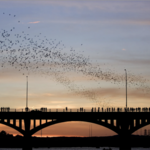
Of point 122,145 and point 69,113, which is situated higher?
point 69,113

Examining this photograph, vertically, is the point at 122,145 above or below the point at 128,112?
below

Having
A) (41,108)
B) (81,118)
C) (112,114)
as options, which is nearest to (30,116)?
(41,108)

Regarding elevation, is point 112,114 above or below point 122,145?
above

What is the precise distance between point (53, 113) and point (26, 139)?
10.4 meters

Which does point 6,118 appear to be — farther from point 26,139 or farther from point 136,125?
point 136,125

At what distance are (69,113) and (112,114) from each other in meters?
11.9

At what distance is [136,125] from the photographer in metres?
135

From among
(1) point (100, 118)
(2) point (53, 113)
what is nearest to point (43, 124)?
(2) point (53, 113)

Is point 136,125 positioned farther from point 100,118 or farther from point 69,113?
point 69,113

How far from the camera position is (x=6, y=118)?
135250 mm

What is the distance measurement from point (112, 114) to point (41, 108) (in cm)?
2050

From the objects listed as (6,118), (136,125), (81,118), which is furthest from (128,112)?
(6,118)

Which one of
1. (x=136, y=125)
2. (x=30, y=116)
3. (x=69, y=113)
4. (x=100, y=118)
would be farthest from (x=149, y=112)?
(x=30, y=116)

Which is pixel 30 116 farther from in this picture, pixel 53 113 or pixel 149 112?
pixel 149 112
